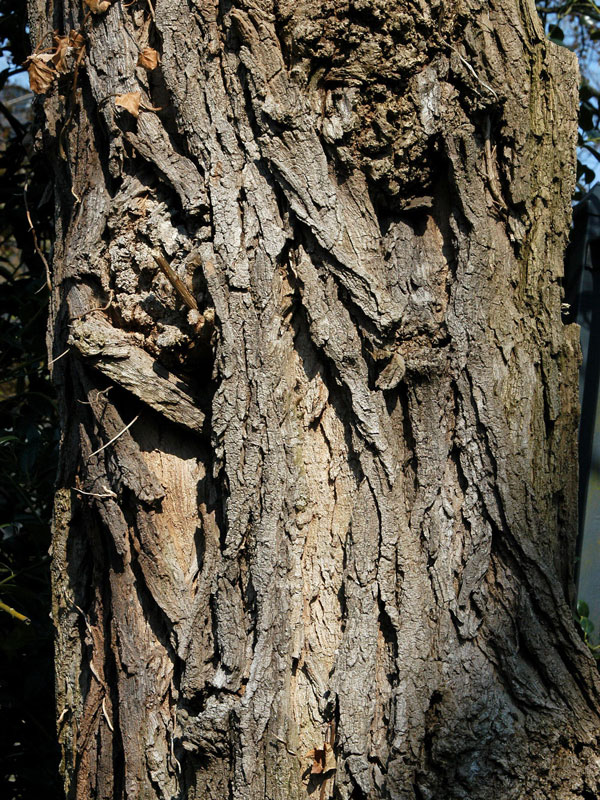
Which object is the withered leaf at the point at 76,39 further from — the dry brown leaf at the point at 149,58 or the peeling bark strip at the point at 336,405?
the dry brown leaf at the point at 149,58

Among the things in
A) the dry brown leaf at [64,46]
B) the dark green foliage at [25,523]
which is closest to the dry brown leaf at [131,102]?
the dry brown leaf at [64,46]

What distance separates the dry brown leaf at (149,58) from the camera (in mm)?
1651

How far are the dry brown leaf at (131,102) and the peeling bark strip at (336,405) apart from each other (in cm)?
1

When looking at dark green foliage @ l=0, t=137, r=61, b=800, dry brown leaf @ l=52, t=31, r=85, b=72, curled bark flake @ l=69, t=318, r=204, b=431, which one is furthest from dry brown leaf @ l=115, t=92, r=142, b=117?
dark green foliage @ l=0, t=137, r=61, b=800

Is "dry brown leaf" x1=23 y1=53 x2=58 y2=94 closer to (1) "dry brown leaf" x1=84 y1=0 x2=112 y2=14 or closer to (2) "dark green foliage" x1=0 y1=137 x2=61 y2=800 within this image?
(1) "dry brown leaf" x1=84 y1=0 x2=112 y2=14

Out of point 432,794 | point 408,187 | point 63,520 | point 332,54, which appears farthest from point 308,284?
point 432,794

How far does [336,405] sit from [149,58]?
0.92m

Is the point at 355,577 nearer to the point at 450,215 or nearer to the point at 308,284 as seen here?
the point at 308,284

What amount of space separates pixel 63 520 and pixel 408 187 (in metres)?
1.18

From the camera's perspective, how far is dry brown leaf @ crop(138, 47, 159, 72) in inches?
65.0

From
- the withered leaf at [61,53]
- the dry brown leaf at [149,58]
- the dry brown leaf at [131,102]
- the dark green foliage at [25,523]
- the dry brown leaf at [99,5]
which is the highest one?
the dry brown leaf at [99,5]

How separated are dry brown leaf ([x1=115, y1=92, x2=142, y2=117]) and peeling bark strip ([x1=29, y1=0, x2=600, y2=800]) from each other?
12mm

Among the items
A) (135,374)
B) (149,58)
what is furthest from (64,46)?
(135,374)

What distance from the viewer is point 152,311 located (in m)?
1.67
